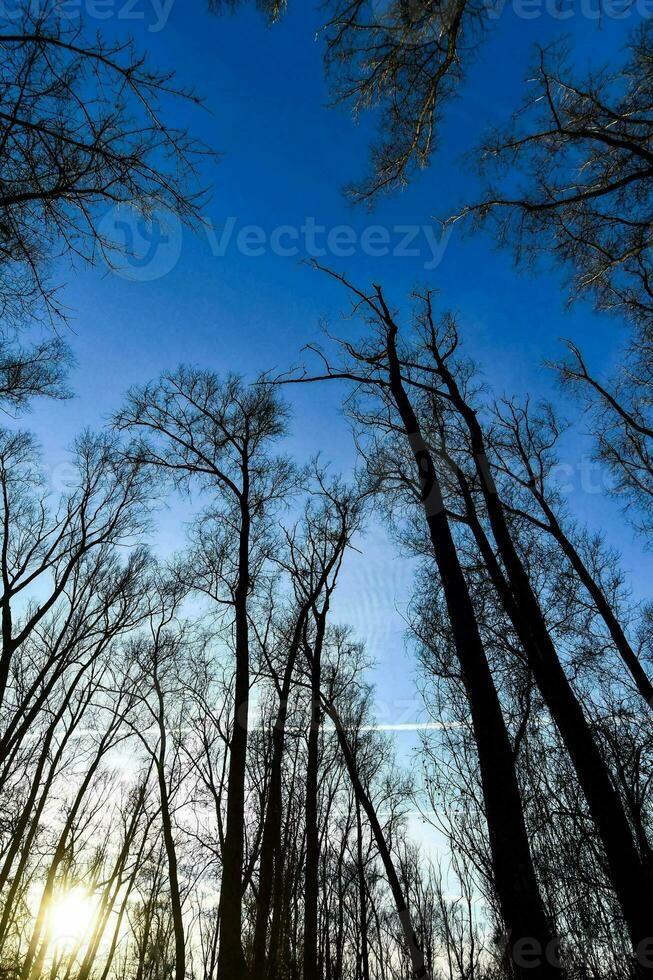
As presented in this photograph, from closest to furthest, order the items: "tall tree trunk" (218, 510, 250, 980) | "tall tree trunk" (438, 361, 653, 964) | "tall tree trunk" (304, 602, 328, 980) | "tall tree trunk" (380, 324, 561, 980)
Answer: "tall tree trunk" (380, 324, 561, 980) < "tall tree trunk" (438, 361, 653, 964) < "tall tree trunk" (218, 510, 250, 980) < "tall tree trunk" (304, 602, 328, 980)

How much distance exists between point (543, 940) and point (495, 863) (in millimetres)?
506

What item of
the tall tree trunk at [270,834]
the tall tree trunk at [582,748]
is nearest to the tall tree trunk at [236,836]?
the tall tree trunk at [270,834]

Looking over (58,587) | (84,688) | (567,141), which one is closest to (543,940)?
(567,141)

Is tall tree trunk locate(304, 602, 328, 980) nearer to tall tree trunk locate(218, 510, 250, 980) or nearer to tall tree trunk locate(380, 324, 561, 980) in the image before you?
tall tree trunk locate(218, 510, 250, 980)

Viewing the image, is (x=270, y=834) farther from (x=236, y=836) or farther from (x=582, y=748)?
(x=582, y=748)

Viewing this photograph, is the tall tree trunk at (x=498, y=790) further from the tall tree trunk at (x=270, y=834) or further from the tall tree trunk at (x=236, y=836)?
the tall tree trunk at (x=270, y=834)

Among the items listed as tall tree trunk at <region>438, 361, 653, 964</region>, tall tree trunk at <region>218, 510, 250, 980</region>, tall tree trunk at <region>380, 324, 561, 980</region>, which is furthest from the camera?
tall tree trunk at <region>218, 510, 250, 980</region>

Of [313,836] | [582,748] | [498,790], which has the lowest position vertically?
[498,790]

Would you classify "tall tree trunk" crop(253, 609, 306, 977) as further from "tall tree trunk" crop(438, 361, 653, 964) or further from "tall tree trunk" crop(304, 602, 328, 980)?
"tall tree trunk" crop(438, 361, 653, 964)

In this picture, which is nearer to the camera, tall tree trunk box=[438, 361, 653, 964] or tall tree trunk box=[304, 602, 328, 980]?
tall tree trunk box=[438, 361, 653, 964]

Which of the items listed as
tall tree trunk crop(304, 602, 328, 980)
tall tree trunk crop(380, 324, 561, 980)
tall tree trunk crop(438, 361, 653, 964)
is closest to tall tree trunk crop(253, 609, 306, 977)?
tall tree trunk crop(304, 602, 328, 980)

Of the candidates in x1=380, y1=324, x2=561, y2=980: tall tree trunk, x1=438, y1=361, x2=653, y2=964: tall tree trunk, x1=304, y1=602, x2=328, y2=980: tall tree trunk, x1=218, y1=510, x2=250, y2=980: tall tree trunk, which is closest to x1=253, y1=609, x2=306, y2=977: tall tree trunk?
x1=304, y1=602, x2=328, y2=980: tall tree trunk

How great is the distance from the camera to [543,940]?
3395 mm

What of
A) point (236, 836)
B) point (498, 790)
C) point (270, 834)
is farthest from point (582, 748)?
point (270, 834)
